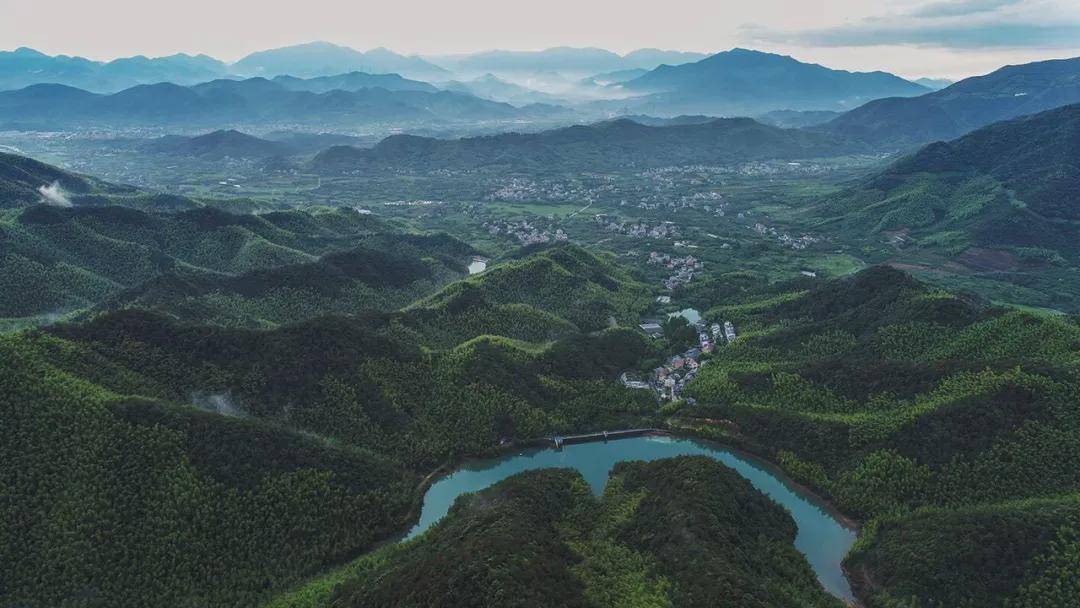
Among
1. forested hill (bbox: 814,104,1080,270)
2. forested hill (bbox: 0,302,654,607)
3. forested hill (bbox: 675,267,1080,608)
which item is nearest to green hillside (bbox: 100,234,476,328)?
forested hill (bbox: 0,302,654,607)

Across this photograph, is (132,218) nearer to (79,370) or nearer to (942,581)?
(79,370)

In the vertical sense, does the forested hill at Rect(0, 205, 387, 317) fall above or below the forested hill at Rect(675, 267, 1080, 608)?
above

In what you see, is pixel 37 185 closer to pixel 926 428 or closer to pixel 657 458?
pixel 657 458

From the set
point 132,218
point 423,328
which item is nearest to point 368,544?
point 423,328

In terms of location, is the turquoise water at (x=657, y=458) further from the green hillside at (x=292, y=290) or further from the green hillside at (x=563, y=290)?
the green hillside at (x=563, y=290)

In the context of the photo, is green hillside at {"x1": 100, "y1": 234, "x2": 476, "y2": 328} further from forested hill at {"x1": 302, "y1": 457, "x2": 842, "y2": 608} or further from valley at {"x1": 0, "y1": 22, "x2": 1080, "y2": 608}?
forested hill at {"x1": 302, "y1": 457, "x2": 842, "y2": 608}

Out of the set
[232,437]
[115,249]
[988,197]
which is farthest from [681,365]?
[988,197]
